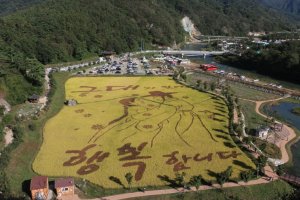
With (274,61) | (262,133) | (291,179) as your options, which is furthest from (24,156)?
(274,61)

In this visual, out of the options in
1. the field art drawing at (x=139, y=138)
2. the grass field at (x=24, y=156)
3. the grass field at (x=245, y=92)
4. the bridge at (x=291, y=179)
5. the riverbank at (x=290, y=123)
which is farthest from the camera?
the grass field at (x=245, y=92)

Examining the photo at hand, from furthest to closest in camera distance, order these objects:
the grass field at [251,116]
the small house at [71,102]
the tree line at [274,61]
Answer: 1. the tree line at [274,61]
2. the small house at [71,102]
3. the grass field at [251,116]

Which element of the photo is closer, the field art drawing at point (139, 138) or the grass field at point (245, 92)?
the field art drawing at point (139, 138)

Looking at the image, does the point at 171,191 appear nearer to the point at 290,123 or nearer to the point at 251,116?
the point at 251,116

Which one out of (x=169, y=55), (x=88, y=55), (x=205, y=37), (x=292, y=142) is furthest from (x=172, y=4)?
(x=292, y=142)

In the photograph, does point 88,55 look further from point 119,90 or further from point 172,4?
point 172,4

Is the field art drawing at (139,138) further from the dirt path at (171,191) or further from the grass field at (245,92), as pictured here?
the grass field at (245,92)

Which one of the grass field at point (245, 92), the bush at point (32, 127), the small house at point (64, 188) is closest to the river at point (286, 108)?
→ the grass field at point (245, 92)
